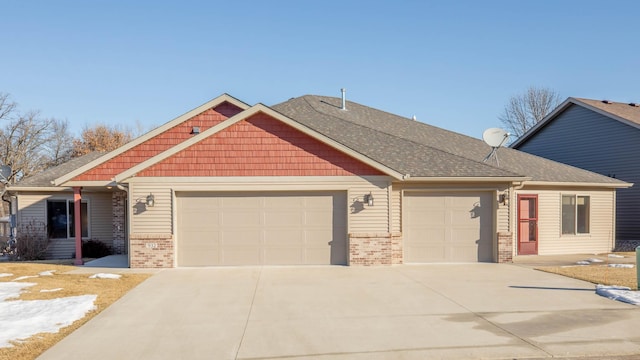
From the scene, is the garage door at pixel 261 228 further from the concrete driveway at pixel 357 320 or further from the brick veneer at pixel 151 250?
the concrete driveway at pixel 357 320

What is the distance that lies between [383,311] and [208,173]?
7.29 m

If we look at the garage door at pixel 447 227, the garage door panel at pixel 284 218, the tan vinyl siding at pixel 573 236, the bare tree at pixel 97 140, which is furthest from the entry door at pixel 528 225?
the bare tree at pixel 97 140

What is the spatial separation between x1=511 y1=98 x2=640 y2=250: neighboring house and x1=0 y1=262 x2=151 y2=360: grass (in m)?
19.3

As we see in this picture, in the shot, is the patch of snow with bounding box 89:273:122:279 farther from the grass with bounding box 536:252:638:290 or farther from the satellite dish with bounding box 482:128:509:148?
the satellite dish with bounding box 482:128:509:148

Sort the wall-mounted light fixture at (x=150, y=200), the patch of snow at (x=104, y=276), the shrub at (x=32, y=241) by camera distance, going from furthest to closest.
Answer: the shrub at (x=32, y=241) → the wall-mounted light fixture at (x=150, y=200) → the patch of snow at (x=104, y=276)

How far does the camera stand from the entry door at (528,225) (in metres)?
16.2

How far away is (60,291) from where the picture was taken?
9812 mm

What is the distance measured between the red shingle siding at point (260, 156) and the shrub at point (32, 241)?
666cm

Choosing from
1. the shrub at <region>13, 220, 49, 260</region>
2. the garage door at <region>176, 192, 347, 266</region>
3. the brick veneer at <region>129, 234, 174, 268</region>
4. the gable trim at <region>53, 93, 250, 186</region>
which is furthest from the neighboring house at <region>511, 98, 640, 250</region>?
the shrub at <region>13, 220, 49, 260</region>

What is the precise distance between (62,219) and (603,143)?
79.9 ft

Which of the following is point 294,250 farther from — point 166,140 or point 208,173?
point 166,140

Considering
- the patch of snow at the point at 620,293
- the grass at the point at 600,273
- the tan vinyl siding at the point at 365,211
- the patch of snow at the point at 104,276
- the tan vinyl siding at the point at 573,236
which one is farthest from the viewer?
the tan vinyl siding at the point at 573,236

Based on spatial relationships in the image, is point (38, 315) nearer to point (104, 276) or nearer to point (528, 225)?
point (104, 276)

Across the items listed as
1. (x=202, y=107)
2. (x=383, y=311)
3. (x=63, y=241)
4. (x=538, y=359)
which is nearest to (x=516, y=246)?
(x=383, y=311)
